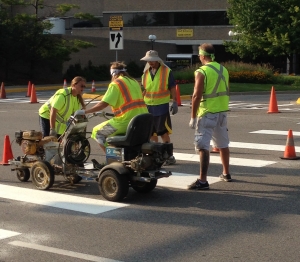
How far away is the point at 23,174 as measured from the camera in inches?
385

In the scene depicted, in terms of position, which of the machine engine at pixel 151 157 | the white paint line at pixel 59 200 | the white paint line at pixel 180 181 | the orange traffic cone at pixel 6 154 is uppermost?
the machine engine at pixel 151 157

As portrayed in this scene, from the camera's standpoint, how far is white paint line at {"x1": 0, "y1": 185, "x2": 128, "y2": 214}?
8109 mm

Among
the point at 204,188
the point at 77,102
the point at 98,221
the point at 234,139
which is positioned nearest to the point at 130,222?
the point at 98,221

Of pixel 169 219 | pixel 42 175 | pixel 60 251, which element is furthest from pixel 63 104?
pixel 60 251

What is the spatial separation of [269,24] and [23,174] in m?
36.5

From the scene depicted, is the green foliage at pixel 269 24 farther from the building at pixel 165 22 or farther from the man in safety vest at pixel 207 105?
the man in safety vest at pixel 207 105

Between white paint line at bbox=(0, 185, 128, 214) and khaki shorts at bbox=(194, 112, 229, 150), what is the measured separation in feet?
4.77

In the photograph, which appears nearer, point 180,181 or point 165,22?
point 180,181

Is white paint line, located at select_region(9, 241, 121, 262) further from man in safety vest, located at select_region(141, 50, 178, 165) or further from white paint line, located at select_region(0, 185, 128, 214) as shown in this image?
man in safety vest, located at select_region(141, 50, 178, 165)

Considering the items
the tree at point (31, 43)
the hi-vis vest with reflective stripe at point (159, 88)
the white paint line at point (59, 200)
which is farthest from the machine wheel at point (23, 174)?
the tree at point (31, 43)

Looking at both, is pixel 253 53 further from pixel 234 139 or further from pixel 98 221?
pixel 98 221

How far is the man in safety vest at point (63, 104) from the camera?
966 cm

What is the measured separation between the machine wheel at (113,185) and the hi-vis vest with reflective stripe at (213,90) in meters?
1.54

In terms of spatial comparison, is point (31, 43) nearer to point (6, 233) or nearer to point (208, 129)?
point (208, 129)
